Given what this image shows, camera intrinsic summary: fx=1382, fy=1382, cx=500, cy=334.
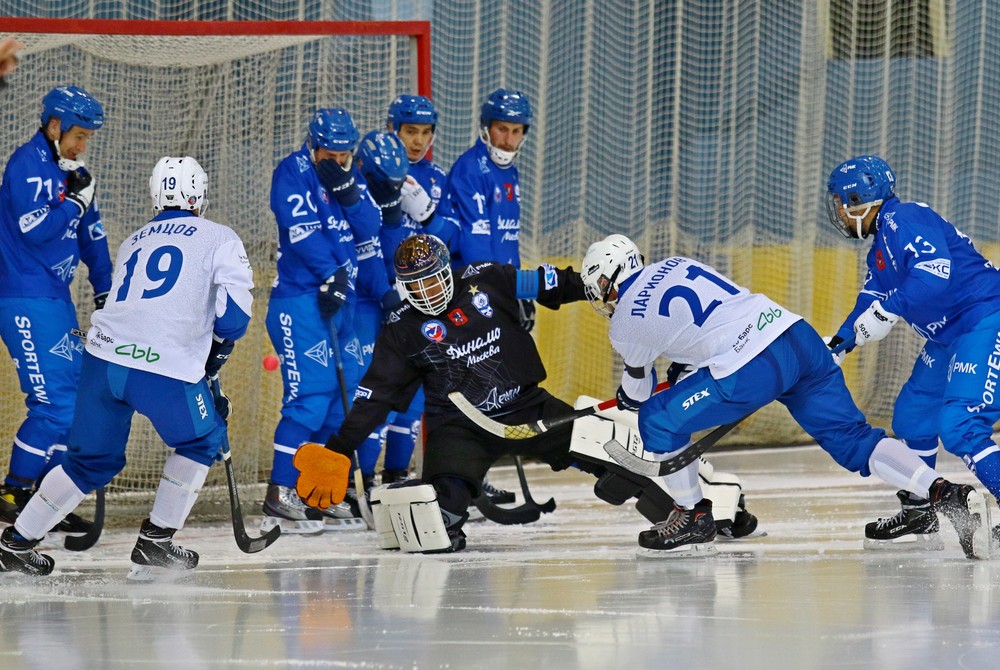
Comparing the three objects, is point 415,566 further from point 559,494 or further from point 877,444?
point 559,494

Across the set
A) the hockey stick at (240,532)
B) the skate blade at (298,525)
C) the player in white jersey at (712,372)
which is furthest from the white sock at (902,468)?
the skate blade at (298,525)

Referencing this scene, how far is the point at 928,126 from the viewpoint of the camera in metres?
8.35

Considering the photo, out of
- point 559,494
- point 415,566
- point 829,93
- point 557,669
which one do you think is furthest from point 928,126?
point 557,669

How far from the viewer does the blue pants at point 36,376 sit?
4.73m

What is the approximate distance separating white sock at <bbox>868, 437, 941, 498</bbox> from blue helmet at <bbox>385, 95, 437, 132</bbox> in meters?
2.37

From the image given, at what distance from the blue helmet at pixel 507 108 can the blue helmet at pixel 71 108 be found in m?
1.61

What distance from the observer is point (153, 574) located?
400cm

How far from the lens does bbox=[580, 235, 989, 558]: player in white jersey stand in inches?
157

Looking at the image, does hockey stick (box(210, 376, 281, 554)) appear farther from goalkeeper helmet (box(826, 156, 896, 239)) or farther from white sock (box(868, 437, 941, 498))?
goalkeeper helmet (box(826, 156, 896, 239))

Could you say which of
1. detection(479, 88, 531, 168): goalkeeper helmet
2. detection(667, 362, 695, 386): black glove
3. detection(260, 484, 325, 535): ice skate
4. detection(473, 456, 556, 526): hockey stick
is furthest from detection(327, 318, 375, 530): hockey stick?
detection(667, 362, 695, 386): black glove

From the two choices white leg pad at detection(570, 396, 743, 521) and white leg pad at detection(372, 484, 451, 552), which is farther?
white leg pad at detection(570, 396, 743, 521)

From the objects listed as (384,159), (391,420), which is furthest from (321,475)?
(384,159)

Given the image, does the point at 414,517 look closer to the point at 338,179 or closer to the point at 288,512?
the point at 288,512

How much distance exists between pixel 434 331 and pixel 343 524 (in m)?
1.02
